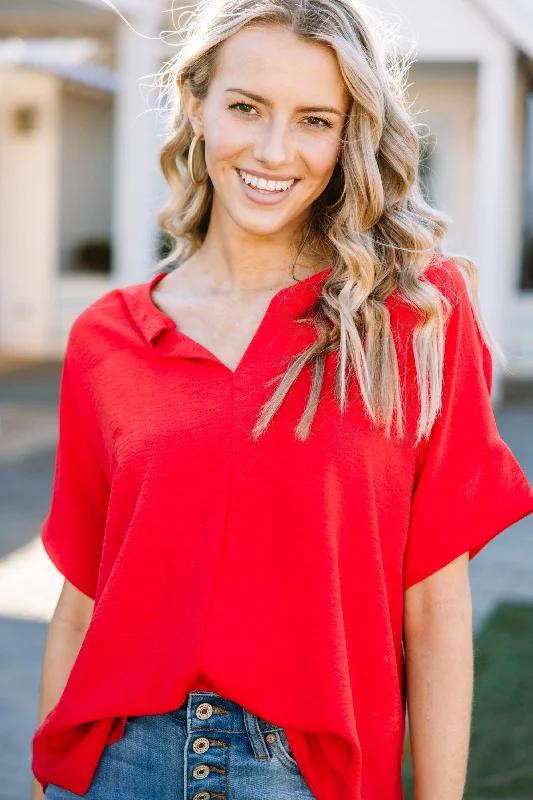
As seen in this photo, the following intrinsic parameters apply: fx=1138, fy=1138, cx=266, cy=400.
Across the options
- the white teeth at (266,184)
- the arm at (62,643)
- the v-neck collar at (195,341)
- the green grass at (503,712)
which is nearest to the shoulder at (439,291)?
the v-neck collar at (195,341)

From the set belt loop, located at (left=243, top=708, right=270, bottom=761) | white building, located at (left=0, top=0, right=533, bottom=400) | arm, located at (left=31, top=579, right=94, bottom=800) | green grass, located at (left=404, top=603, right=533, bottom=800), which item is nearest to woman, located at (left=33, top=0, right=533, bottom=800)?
belt loop, located at (left=243, top=708, right=270, bottom=761)

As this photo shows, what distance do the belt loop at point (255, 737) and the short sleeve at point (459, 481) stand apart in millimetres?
303

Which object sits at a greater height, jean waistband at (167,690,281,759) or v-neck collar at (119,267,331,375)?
v-neck collar at (119,267,331,375)

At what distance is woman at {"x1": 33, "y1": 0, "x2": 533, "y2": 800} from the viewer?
1.64m

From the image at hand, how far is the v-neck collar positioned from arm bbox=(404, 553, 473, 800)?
454 mm

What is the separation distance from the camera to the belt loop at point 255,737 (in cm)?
162

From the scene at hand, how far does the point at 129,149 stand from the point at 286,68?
8885 millimetres

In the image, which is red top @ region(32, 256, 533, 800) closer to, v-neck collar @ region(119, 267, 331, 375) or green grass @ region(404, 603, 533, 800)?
v-neck collar @ region(119, 267, 331, 375)

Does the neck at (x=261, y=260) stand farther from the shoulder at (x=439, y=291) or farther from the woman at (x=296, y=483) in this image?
the shoulder at (x=439, y=291)

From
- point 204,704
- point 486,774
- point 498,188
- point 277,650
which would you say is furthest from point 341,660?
point 498,188

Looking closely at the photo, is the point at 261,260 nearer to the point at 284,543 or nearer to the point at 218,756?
the point at 284,543

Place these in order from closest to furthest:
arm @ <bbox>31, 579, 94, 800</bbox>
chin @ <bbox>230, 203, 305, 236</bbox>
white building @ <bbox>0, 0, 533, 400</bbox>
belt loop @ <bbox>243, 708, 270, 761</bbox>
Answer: belt loop @ <bbox>243, 708, 270, 761</bbox> → chin @ <bbox>230, 203, 305, 236</bbox> → arm @ <bbox>31, 579, 94, 800</bbox> → white building @ <bbox>0, 0, 533, 400</bbox>

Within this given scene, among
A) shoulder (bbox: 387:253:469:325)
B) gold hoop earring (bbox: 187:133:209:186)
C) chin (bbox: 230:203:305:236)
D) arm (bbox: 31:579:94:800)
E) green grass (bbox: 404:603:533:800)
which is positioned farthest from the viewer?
green grass (bbox: 404:603:533:800)

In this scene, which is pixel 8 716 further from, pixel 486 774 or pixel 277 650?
pixel 277 650
